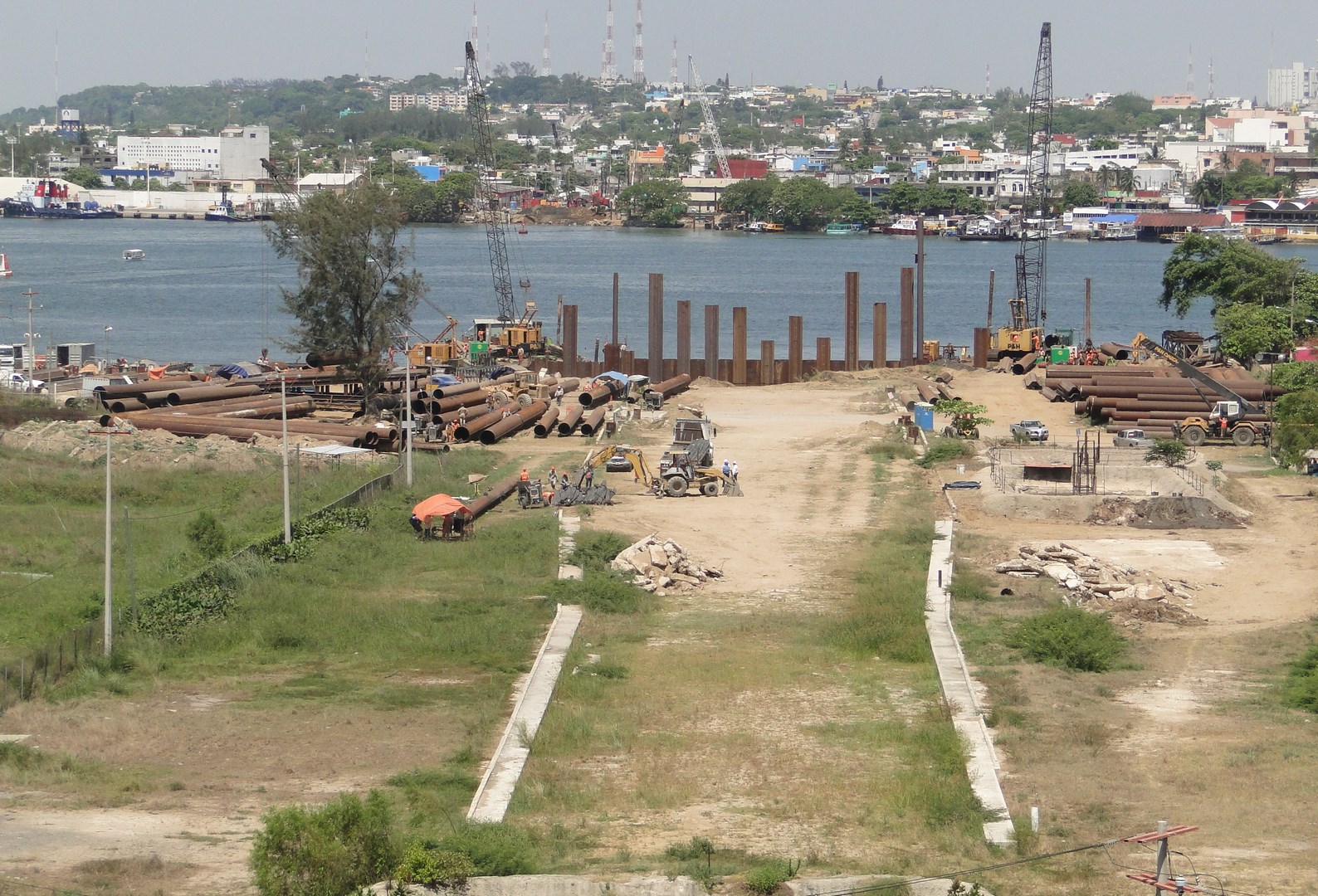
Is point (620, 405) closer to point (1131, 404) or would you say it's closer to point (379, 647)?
point (1131, 404)

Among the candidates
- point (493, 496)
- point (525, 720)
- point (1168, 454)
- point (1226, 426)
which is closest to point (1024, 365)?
point (1226, 426)

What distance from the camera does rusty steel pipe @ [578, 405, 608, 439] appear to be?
47812 millimetres

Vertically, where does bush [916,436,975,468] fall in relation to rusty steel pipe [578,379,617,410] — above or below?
below

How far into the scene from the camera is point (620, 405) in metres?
51.9

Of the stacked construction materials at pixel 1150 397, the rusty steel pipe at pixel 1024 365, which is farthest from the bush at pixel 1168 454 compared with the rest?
the rusty steel pipe at pixel 1024 365

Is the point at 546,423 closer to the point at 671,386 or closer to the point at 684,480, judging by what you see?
the point at 671,386

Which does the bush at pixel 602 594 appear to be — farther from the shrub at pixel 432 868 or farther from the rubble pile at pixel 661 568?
the shrub at pixel 432 868

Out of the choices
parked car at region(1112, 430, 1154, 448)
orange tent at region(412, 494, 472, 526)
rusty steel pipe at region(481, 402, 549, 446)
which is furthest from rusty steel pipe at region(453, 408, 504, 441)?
parked car at region(1112, 430, 1154, 448)

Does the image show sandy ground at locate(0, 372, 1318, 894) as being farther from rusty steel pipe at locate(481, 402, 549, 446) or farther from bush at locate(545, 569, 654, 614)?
bush at locate(545, 569, 654, 614)

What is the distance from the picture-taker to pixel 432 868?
15.8 meters

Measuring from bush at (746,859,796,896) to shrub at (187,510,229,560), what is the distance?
16.7 metres

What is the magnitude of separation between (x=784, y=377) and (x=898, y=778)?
43182mm

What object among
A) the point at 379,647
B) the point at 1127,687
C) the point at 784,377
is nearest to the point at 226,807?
the point at 379,647

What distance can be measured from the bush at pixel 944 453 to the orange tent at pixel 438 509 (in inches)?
557
